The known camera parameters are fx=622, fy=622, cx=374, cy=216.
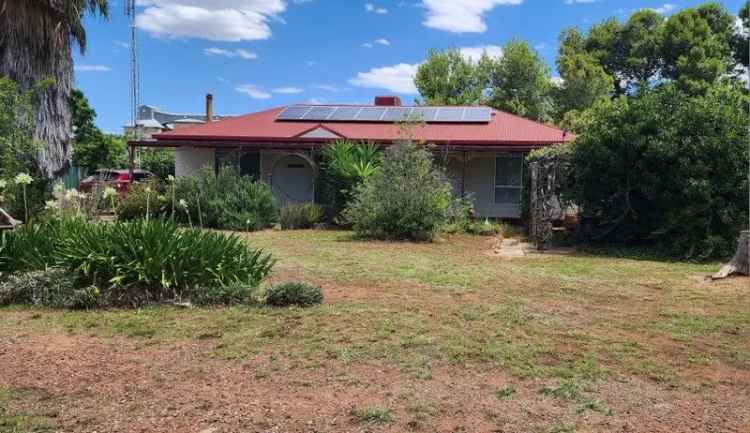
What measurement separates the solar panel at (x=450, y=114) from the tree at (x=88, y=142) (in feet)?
66.4

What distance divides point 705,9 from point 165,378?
3864 cm

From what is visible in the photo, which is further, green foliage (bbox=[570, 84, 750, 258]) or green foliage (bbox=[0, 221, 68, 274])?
green foliage (bbox=[570, 84, 750, 258])

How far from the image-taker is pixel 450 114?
22.2 m

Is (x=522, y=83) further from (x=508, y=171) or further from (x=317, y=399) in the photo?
(x=317, y=399)

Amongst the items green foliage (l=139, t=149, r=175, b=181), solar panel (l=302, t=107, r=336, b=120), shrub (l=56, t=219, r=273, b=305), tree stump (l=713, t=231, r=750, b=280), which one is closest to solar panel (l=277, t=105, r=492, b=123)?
solar panel (l=302, t=107, r=336, b=120)

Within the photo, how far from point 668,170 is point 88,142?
3031 centimetres

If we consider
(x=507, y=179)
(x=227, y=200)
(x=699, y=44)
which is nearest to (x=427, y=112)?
(x=507, y=179)

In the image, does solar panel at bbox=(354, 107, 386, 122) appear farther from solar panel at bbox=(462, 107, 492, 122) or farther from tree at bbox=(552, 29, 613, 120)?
tree at bbox=(552, 29, 613, 120)

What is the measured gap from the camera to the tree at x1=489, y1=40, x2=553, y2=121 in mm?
34781

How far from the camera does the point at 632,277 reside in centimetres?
936

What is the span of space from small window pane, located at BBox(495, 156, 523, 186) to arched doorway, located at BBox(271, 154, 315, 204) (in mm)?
6199

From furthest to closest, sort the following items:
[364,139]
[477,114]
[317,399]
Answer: [477,114], [364,139], [317,399]

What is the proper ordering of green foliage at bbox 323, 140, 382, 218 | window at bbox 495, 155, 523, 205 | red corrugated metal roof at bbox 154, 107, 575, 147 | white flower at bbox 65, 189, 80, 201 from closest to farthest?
white flower at bbox 65, 189, 80, 201 < green foliage at bbox 323, 140, 382, 218 < red corrugated metal roof at bbox 154, 107, 575, 147 < window at bbox 495, 155, 523, 205

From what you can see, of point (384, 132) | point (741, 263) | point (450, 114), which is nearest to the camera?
point (741, 263)
